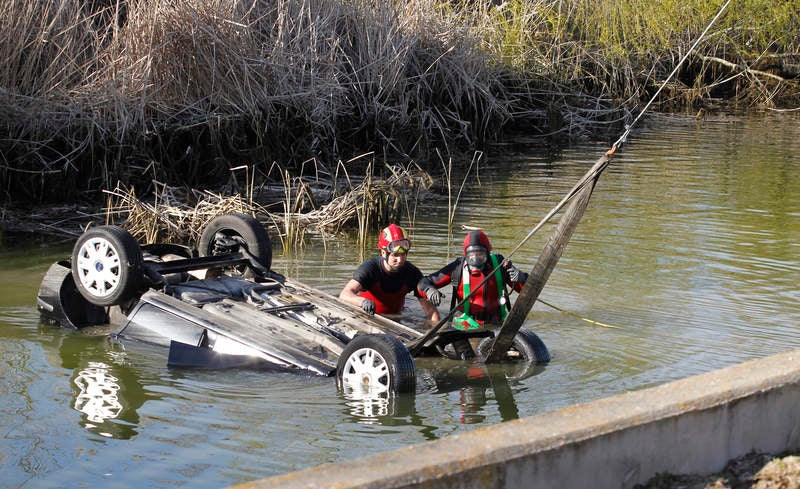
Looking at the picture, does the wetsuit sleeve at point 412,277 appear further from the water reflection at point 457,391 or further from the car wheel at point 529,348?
the car wheel at point 529,348

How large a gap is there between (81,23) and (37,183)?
9.54 feet

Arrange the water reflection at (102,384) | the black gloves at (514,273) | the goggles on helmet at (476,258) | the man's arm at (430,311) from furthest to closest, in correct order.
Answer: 1. the man's arm at (430,311)
2. the goggles on helmet at (476,258)
3. the black gloves at (514,273)
4. the water reflection at (102,384)

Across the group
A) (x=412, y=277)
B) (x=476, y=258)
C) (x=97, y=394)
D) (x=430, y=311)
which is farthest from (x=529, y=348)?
(x=97, y=394)

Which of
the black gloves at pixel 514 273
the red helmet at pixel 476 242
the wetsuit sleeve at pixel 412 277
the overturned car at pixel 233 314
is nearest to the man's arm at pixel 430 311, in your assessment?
the wetsuit sleeve at pixel 412 277

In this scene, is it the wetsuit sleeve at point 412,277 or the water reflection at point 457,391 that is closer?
the water reflection at point 457,391

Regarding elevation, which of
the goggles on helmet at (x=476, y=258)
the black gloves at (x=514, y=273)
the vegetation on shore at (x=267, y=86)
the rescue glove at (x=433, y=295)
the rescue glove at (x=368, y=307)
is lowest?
the rescue glove at (x=368, y=307)

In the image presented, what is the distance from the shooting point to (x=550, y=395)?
7.97 meters

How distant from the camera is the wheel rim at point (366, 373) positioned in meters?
7.74

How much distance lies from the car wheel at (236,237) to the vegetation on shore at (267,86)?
4126mm

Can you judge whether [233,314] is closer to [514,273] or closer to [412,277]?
[412,277]

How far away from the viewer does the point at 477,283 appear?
9695 millimetres

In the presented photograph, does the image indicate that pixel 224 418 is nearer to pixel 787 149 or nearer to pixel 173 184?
pixel 173 184

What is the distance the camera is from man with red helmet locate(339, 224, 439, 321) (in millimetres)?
10016

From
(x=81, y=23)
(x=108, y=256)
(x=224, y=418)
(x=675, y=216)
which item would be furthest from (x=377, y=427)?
(x=81, y=23)
